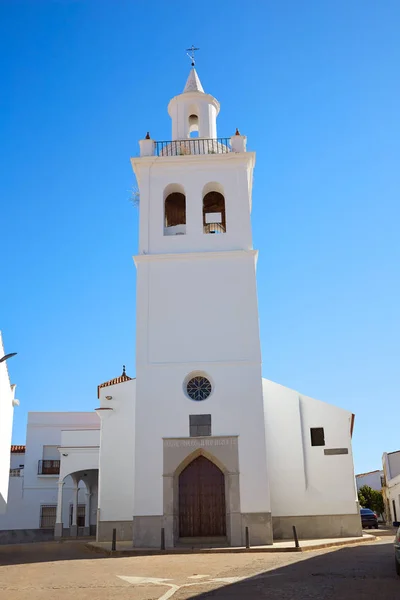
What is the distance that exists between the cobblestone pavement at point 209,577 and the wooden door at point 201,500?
3.06m

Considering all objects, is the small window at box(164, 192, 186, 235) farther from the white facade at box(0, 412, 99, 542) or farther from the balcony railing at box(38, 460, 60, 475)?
the balcony railing at box(38, 460, 60, 475)

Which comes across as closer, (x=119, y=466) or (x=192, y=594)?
(x=192, y=594)

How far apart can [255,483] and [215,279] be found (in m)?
6.54

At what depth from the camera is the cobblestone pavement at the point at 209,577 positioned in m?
8.96

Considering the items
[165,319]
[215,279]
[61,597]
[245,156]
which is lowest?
[61,597]

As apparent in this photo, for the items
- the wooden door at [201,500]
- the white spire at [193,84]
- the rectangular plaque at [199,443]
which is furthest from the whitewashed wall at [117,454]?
the white spire at [193,84]

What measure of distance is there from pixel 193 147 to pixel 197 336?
7.06m

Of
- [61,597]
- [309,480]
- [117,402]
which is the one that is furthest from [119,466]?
[61,597]

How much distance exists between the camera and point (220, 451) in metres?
18.7

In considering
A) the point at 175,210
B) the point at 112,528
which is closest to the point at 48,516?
the point at 112,528

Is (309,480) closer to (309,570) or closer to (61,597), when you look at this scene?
(309,570)

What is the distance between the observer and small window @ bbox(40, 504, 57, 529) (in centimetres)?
3369

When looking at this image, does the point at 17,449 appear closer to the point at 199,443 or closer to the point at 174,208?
the point at 174,208

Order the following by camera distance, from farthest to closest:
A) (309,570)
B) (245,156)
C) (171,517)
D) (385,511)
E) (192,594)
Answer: (385,511), (245,156), (171,517), (309,570), (192,594)
